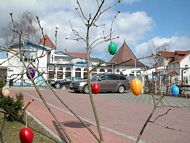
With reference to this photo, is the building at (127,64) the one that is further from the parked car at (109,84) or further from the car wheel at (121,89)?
the car wheel at (121,89)

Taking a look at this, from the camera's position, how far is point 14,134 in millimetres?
8070

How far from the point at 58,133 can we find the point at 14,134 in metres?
1.07

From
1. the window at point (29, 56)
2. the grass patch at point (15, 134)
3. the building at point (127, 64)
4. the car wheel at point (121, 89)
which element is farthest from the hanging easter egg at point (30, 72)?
the car wheel at point (121, 89)

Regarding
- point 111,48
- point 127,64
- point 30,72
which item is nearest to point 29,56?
point 30,72

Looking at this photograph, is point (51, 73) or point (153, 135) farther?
point (153, 135)

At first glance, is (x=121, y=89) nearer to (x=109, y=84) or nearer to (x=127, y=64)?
(x=109, y=84)

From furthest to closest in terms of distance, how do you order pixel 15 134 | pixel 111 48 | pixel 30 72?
pixel 15 134 → pixel 111 48 → pixel 30 72

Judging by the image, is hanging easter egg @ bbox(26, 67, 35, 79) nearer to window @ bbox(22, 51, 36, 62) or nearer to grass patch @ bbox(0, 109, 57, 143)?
window @ bbox(22, 51, 36, 62)

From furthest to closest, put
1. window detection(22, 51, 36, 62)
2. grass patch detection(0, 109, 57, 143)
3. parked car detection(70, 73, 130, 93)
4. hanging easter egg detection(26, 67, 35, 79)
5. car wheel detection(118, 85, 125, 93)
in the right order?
car wheel detection(118, 85, 125, 93), parked car detection(70, 73, 130, 93), grass patch detection(0, 109, 57, 143), window detection(22, 51, 36, 62), hanging easter egg detection(26, 67, 35, 79)

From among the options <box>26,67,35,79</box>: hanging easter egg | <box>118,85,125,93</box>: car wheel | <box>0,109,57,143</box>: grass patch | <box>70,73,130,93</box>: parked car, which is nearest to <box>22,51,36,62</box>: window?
<box>26,67,35,79</box>: hanging easter egg

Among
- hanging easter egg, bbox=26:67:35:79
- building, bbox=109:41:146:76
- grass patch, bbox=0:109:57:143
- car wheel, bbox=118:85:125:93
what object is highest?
building, bbox=109:41:146:76

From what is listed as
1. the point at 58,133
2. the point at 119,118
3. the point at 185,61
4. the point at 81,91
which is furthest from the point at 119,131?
the point at 185,61

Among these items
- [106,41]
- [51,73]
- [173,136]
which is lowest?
[173,136]

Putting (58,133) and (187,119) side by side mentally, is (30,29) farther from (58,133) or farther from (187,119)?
(187,119)
